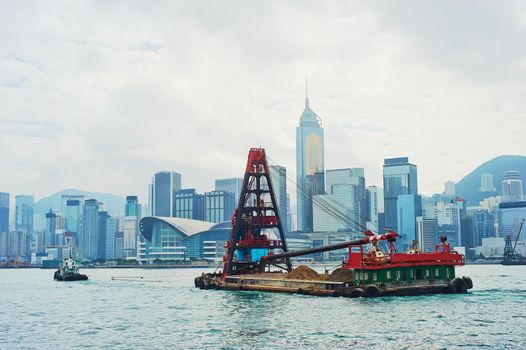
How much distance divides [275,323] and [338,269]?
3035cm

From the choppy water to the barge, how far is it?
237 cm

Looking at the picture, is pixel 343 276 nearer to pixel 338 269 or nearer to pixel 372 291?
pixel 338 269

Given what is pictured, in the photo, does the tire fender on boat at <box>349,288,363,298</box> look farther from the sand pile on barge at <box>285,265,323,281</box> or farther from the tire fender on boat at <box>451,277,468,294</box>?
the sand pile on barge at <box>285,265,323,281</box>

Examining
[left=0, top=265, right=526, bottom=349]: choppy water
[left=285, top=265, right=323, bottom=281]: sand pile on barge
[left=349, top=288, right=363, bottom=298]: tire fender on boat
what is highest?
[left=285, top=265, right=323, bottom=281]: sand pile on barge

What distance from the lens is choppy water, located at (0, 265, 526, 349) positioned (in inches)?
2003

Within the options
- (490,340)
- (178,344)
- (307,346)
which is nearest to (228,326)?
(178,344)

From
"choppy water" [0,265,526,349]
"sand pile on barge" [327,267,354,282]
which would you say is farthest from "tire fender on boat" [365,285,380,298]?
"sand pile on barge" [327,267,354,282]

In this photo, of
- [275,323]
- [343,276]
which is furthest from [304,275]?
[275,323]

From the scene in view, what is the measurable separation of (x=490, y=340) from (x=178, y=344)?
23.4 meters

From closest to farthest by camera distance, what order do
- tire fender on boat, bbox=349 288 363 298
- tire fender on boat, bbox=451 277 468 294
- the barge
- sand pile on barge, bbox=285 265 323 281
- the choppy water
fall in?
the choppy water < tire fender on boat, bbox=349 288 363 298 < the barge < tire fender on boat, bbox=451 277 468 294 < sand pile on barge, bbox=285 265 323 281

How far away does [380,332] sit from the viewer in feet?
178

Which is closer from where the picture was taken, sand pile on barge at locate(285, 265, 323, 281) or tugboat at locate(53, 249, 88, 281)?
sand pile on barge at locate(285, 265, 323, 281)

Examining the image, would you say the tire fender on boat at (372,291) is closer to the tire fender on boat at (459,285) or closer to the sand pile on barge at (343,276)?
the sand pile on barge at (343,276)

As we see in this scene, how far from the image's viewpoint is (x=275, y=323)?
60.9 m
